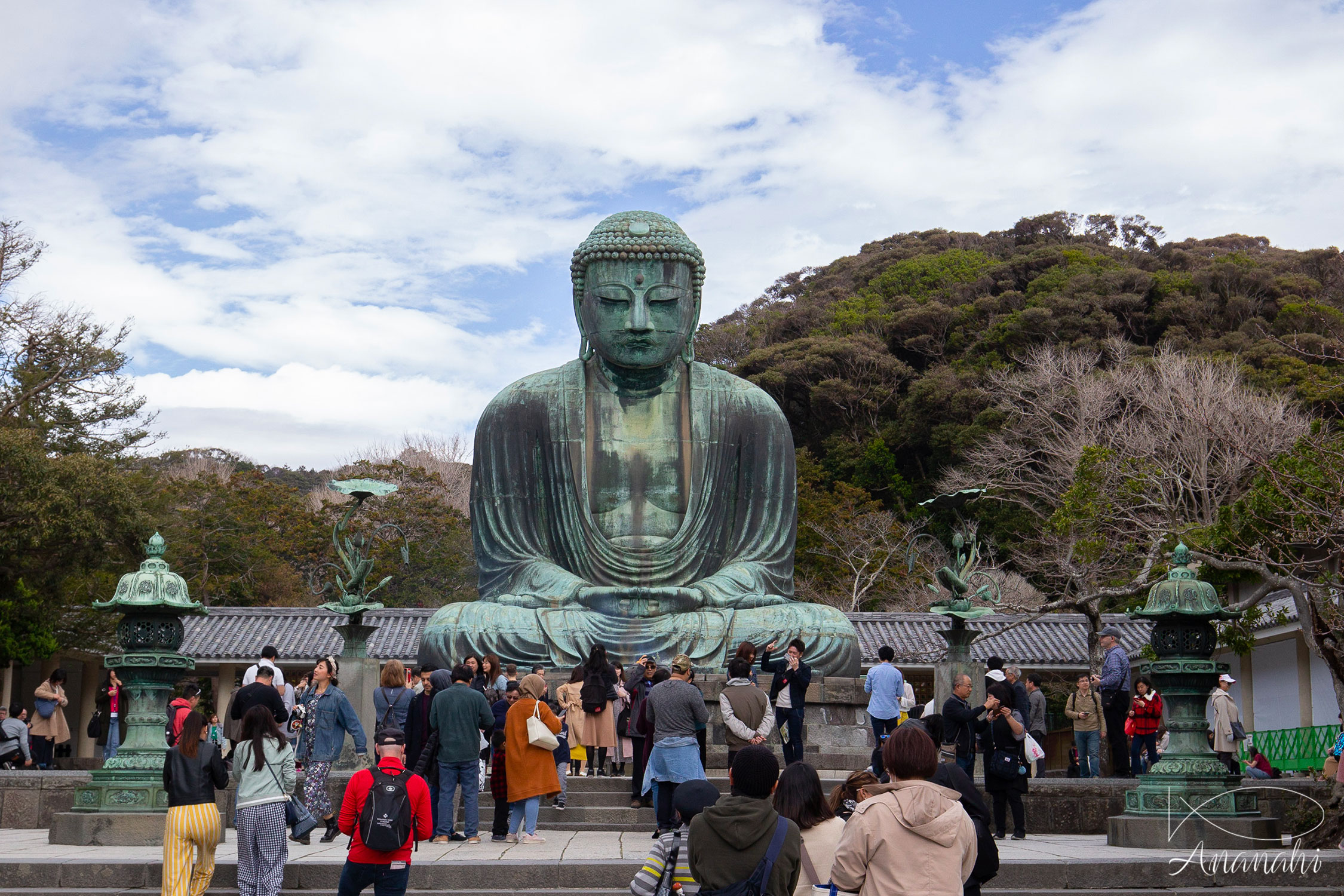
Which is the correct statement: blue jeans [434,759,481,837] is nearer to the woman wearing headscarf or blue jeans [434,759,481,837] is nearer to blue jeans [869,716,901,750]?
the woman wearing headscarf

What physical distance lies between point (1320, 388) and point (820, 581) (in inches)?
439

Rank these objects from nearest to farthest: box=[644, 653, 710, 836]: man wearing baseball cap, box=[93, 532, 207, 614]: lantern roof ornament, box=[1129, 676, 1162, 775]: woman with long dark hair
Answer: box=[644, 653, 710, 836]: man wearing baseball cap, box=[93, 532, 207, 614]: lantern roof ornament, box=[1129, 676, 1162, 775]: woman with long dark hair

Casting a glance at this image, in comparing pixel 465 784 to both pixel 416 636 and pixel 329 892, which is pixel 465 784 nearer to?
pixel 329 892

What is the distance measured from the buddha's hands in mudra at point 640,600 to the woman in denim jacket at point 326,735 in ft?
15.3

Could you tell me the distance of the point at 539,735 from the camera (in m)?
8.45

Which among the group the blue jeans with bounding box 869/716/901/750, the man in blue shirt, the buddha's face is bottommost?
the blue jeans with bounding box 869/716/901/750

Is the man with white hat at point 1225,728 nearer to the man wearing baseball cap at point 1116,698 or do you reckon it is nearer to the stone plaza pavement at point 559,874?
the man wearing baseball cap at point 1116,698

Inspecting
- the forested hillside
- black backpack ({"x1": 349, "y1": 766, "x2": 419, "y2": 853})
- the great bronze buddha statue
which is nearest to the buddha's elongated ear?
the great bronze buddha statue

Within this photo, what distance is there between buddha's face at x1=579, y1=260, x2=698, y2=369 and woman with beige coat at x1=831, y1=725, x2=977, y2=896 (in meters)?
10.1

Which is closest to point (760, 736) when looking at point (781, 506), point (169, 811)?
point (169, 811)

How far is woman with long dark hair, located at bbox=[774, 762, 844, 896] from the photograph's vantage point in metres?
4.64

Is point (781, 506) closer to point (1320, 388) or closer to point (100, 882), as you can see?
point (100, 882)

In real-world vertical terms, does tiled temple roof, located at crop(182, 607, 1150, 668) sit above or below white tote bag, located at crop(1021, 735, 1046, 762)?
above

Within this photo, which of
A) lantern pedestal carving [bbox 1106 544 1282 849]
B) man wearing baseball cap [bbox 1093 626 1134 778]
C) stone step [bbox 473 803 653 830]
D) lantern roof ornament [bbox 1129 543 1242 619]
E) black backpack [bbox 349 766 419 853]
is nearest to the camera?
black backpack [bbox 349 766 419 853]
